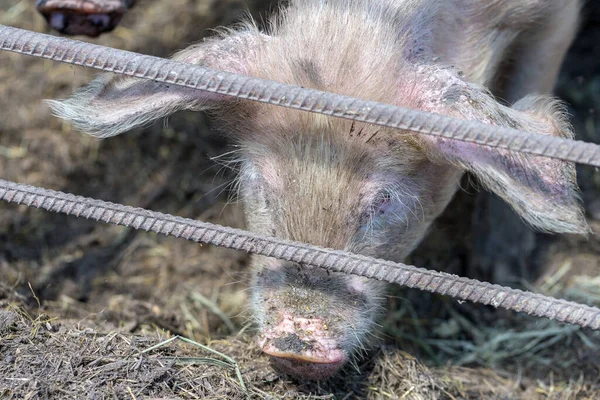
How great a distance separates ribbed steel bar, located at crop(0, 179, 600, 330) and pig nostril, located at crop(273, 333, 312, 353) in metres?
0.30

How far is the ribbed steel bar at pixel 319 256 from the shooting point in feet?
Answer: 9.56

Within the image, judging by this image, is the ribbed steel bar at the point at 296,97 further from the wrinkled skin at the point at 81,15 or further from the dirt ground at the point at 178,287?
the wrinkled skin at the point at 81,15

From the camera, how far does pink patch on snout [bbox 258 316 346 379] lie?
294 cm

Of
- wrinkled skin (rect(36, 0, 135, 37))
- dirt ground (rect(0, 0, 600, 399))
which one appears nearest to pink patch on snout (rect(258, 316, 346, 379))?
dirt ground (rect(0, 0, 600, 399))

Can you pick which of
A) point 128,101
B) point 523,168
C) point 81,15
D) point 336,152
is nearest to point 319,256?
point 336,152

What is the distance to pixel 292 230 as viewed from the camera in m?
3.19

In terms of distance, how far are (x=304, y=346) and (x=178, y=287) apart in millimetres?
1908

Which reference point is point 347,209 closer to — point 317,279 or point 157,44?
point 317,279

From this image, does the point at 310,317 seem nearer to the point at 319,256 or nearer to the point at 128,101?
the point at 319,256

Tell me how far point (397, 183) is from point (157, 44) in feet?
10.2

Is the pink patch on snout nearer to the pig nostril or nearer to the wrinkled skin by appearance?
the pig nostril

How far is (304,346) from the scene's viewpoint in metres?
2.94

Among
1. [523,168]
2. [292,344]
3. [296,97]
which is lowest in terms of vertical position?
[292,344]

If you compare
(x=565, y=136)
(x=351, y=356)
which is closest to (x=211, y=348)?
(x=351, y=356)
